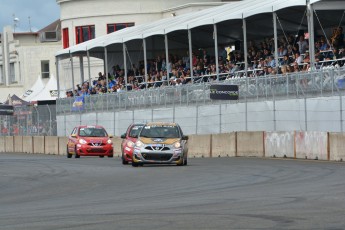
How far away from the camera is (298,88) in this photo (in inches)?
1468

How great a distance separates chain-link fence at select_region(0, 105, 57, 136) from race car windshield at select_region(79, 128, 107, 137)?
13540 millimetres

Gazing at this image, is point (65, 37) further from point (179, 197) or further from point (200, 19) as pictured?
point (179, 197)

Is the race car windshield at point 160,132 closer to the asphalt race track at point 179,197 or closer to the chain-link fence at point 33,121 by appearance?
the asphalt race track at point 179,197

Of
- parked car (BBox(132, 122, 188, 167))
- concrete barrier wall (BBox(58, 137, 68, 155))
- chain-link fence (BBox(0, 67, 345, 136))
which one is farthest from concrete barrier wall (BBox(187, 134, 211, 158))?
concrete barrier wall (BBox(58, 137, 68, 155))

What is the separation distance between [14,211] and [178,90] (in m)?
28.4

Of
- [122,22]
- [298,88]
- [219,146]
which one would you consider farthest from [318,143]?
[122,22]

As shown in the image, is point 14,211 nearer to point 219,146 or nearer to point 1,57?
point 219,146

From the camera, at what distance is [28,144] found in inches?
2445

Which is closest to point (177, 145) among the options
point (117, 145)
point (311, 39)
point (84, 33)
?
point (311, 39)

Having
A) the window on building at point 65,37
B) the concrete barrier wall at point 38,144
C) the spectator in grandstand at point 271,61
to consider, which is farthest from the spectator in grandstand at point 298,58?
the window on building at point 65,37

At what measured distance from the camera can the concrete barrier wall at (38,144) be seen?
59594mm

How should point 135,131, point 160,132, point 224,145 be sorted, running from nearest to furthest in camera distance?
point 160,132
point 135,131
point 224,145

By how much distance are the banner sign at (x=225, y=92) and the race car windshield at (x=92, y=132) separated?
7528mm

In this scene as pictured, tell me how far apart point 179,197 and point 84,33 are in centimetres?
6455
